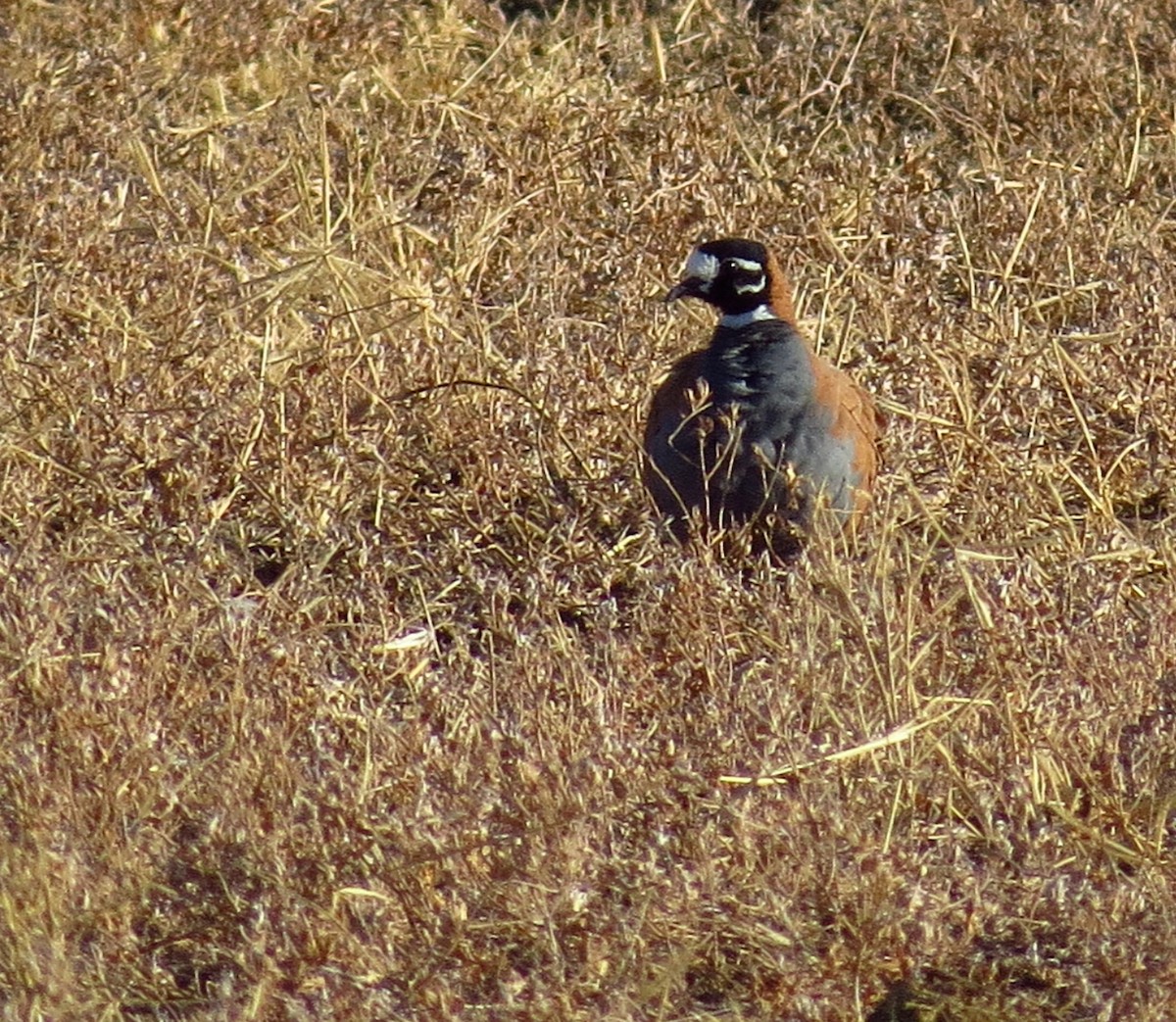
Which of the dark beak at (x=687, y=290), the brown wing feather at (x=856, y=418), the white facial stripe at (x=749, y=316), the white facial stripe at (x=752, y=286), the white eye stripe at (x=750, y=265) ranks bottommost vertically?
the brown wing feather at (x=856, y=418)

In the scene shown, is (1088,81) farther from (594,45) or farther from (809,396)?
(809,396)

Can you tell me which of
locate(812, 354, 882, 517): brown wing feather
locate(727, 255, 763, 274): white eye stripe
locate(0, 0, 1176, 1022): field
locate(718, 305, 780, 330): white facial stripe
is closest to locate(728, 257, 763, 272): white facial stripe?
locate(727, 255, 763, 274): white eye stripe

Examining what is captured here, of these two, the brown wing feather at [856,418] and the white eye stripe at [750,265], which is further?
the white eye stripe at [750,265]

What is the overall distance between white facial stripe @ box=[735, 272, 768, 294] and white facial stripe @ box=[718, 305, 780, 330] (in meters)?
0.05

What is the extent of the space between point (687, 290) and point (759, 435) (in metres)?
0.77

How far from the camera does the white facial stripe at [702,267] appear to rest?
6750mm

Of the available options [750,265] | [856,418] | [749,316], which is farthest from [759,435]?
[750,265]

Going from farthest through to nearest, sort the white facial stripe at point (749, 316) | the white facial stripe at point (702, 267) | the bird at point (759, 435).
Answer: the white facial stripe at point (702, 267)
the white facial stripe at point (749, 316)
the bird at point (759, 435)

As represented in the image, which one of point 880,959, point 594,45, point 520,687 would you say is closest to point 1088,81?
point 594,45

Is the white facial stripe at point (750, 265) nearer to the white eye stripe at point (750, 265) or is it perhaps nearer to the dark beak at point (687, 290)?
the white eye stripe at point (750, 265)

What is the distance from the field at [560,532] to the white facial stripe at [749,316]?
0.40 metres

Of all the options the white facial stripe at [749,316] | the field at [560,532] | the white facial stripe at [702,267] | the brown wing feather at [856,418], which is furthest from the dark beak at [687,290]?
the brown wing feather at [856,418]

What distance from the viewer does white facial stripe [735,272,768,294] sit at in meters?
6.70

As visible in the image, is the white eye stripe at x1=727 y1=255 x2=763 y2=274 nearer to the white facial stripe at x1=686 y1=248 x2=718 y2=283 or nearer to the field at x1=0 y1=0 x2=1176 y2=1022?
the white facial stripe at x1=686 y1=248 x2=718 y2=283
